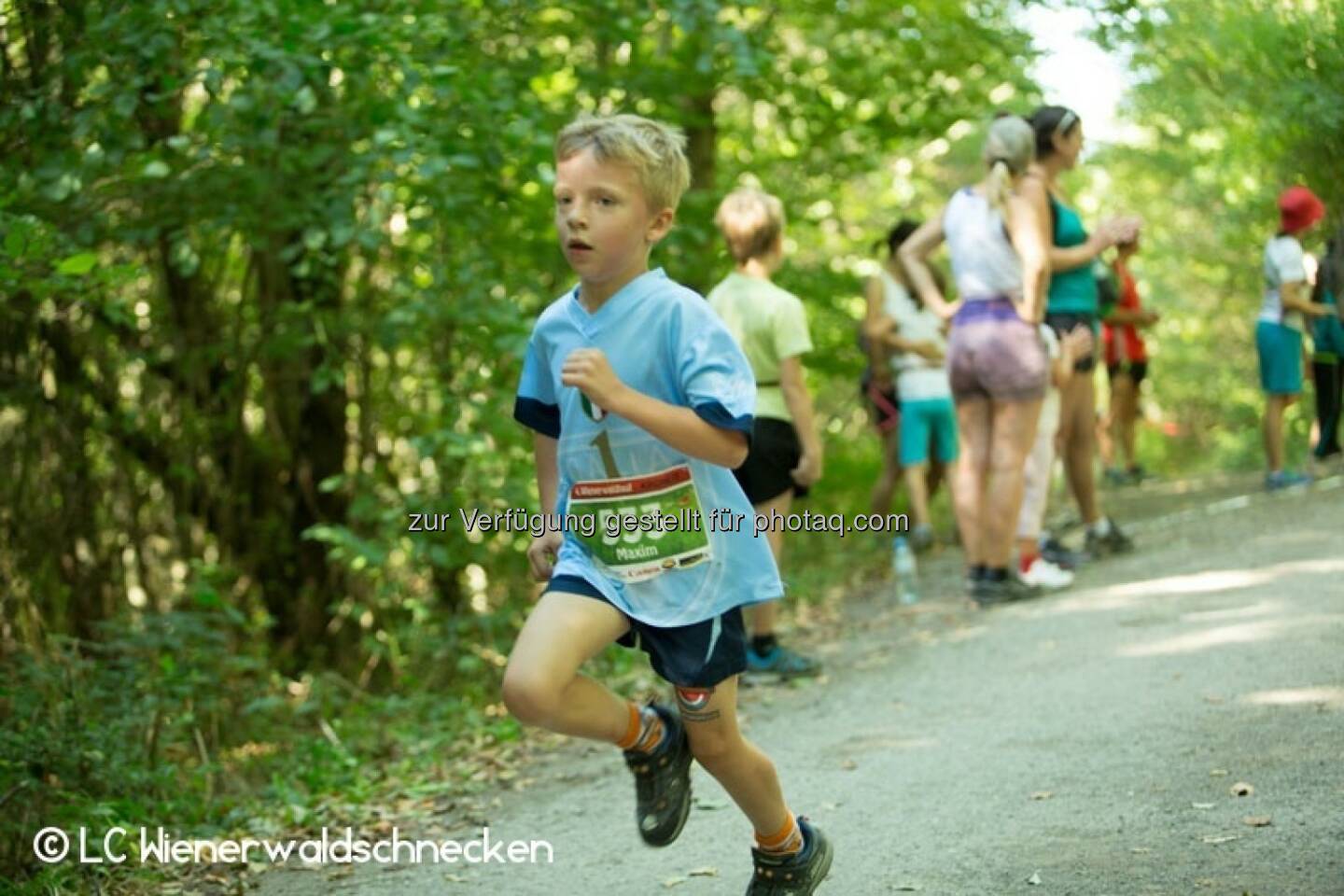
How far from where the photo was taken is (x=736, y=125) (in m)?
12.4

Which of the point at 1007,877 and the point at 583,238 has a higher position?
the point at 583,238

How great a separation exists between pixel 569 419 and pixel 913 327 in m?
6.18

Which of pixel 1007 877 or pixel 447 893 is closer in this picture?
pixel 1007 877

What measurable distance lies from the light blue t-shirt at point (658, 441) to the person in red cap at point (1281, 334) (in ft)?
21.2

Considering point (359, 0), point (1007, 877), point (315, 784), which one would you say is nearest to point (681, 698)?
point (1007, 877)

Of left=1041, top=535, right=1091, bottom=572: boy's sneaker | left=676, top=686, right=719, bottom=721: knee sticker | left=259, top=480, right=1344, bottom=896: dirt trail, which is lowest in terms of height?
left=1041, top=535, right=1091, bottom=572: boy's sneaker

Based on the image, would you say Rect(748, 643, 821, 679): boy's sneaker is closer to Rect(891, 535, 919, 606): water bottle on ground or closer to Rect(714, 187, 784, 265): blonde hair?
Rect(891, 535, 919, 606): water bottle on ground

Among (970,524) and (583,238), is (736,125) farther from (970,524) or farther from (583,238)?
(583,238)

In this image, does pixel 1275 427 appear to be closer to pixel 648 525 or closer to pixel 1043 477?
pixel 1043 477

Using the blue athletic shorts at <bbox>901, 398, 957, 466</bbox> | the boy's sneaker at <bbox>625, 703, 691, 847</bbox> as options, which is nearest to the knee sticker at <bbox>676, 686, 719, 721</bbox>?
the boy's sneaker at <bbox>625, 703, 691, 847</bbox>

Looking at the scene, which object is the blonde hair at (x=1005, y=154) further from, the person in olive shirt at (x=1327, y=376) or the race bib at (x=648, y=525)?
the race bib at (x=648, y=525)

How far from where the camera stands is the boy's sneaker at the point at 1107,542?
920 cm

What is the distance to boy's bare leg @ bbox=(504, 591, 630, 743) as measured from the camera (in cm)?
351

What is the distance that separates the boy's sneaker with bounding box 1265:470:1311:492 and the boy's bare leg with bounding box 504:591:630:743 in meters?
8.37
